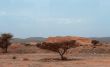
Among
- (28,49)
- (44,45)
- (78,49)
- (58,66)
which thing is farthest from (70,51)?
(58,66)

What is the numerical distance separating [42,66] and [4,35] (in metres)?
47.7

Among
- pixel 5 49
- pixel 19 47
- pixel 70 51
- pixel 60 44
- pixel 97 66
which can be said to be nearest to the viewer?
pixel 97 66

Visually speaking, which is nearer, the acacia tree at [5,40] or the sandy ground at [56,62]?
the sandy ground at [56,62]

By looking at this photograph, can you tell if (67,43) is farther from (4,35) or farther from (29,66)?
(4,35)

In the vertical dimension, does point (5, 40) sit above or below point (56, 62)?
above

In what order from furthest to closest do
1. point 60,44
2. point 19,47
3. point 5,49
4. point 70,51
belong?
point 19,47 → point 5,49 → point 70,51 → point 60,44

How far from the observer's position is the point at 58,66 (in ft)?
108

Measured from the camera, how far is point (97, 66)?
31.9 m

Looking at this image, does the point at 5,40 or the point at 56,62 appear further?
the point at 5,40

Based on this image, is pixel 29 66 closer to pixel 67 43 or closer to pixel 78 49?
pixel 67 43

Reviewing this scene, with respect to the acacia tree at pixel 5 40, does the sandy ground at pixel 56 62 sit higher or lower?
lower

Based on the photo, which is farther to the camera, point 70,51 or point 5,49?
point 5,49

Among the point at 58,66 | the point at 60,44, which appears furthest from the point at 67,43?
the point at 58,66

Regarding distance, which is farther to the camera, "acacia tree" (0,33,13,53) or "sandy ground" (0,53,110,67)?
"acacia tree" (0,33,13,53)
